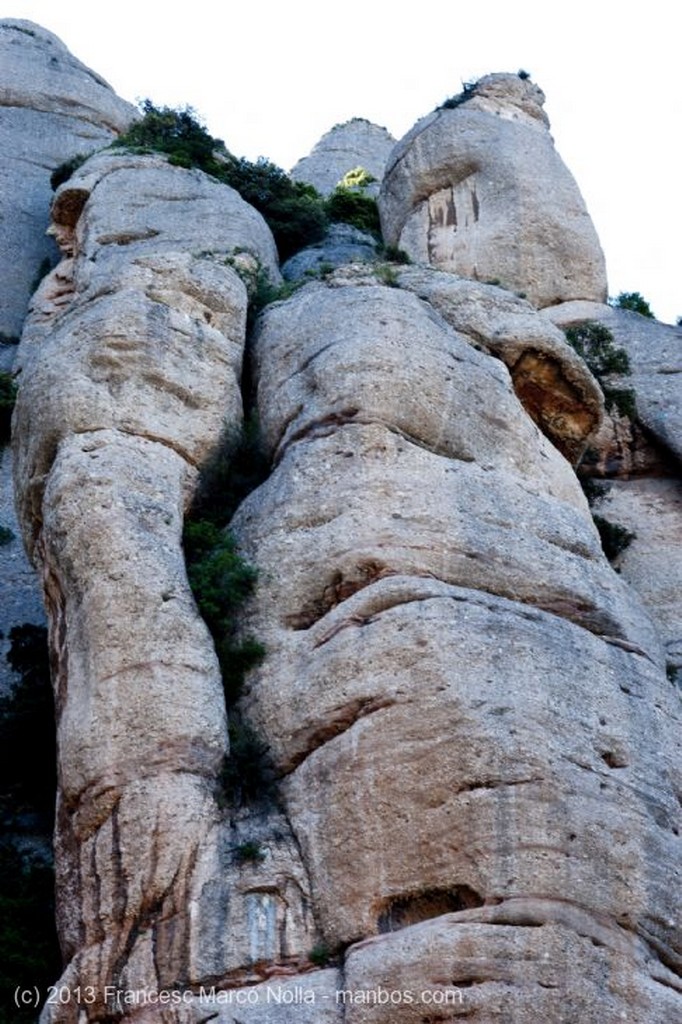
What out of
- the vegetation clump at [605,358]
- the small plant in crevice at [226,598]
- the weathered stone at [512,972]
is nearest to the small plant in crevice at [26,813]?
the small plant in crevice at [226,598]

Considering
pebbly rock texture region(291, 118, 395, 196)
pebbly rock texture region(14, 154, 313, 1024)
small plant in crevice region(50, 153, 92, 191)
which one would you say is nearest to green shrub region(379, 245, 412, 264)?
pebbly rock texture region(14, 154, 313, 1024)

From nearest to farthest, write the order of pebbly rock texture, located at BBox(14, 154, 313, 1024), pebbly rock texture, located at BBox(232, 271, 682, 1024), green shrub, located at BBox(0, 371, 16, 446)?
1. pebbly rock texture, located at BBox(232, 271, 682, 1024)
2. pebbly rock texture, located at BBox(14, 154, 313, 1024)
3. green shrub, located at BBox(0, 371, 16, 446)

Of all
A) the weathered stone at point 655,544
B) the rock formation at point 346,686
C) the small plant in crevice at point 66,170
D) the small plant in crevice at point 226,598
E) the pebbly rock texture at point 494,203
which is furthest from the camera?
the small plant in crevice at point 66,170

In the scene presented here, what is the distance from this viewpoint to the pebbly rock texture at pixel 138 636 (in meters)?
13.9

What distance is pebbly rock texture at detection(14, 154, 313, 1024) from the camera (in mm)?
13922

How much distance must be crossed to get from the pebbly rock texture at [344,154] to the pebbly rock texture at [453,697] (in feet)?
76.3

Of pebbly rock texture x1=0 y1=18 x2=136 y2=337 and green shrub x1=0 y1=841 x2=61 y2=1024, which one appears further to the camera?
pebbly rock texture x1=0 y1=18 x2=136 y2=337

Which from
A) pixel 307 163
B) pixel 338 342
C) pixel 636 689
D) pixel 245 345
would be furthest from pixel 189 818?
pixel 307 163

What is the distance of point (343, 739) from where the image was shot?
48.3ft

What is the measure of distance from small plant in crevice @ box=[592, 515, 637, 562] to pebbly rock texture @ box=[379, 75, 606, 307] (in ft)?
16.6

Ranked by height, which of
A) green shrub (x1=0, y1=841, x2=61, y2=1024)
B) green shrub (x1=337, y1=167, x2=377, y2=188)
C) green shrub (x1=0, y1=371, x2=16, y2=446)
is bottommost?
green shrub (x1=0, y1=841, x2=61, y2=1024)

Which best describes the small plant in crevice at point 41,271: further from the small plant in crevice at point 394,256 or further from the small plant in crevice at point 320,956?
the small plant in crevice at point 320,956

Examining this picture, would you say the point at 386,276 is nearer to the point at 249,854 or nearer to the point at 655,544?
the point at 655,544

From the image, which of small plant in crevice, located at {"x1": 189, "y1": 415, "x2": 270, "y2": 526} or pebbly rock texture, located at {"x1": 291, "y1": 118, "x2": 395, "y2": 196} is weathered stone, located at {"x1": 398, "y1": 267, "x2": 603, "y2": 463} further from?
pebbly rock texture, located at {"x1": 291, "y1": 118, "x2": 395, "y2": 196}
